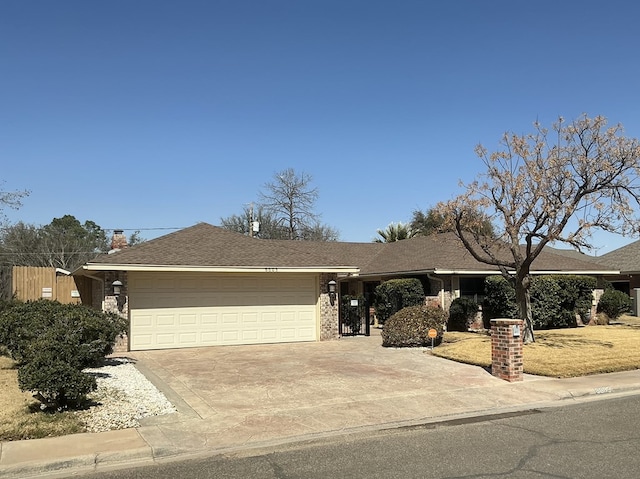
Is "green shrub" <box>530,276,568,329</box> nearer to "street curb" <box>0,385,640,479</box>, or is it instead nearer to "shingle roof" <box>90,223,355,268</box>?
"shingle roof" <box>90,223,355,268</box>

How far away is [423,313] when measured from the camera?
16.5 meters

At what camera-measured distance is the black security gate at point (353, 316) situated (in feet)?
64.6

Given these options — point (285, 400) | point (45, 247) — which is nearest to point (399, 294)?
point (285, 400)

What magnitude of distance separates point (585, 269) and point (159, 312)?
58.9ft

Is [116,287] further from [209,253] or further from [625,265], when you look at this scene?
[625,265]

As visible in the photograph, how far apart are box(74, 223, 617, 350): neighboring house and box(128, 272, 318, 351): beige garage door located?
Answer: 29 mm

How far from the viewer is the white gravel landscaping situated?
7.70 metres

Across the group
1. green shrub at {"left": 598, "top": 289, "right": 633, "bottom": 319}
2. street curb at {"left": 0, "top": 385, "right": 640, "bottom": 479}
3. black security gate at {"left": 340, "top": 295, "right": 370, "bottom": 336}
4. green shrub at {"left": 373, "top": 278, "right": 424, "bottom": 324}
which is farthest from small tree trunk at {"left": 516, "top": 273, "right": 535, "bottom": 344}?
green shrub at {"left": 598, "top": 289, "right": 633, "bottom": 319}

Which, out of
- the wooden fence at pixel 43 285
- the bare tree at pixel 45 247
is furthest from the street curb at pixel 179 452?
the bare tree at pixel 45 247

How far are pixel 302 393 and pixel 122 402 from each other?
2976 millimetres

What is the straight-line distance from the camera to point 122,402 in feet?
29.0

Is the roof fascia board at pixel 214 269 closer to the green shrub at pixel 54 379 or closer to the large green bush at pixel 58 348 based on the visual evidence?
the large green bush at pixel 58 348

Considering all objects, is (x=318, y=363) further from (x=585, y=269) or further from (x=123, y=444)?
(x=585, y=269)

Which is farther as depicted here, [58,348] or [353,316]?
[353,316]
